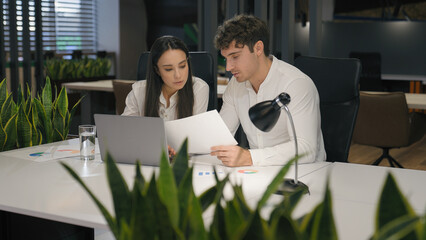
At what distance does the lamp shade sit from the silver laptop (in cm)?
36

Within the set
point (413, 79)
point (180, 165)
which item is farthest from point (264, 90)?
point (413, 79)

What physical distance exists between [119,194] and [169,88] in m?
1.85

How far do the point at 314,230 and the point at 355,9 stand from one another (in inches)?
308

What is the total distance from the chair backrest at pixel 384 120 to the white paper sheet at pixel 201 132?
7.23 feet

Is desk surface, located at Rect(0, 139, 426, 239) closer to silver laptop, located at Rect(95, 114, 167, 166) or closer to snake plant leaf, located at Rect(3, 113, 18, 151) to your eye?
silver laptop, located at Rect(95, 114, 167, 166)

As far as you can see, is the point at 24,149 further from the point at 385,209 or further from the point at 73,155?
the point at 385,209

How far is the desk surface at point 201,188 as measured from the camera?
143 centimetres

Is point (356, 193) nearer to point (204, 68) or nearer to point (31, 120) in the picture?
point (204, 68)

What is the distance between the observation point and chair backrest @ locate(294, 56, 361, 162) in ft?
7.77

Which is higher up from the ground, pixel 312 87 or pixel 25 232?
pixel 312 87

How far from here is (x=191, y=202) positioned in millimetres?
825

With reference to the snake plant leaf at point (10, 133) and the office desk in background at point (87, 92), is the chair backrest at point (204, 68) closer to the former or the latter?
the snake plant leaf at point (10, 133)

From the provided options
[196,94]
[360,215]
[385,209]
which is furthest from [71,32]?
[385,209]

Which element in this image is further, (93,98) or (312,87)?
(93,98)
